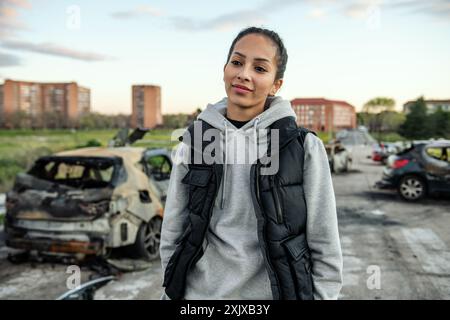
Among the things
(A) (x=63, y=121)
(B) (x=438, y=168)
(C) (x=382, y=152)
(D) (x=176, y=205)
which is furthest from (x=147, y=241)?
(A) (x=63, y=121)

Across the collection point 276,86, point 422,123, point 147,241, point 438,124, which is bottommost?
point 147,241

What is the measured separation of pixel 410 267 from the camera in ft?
17.7

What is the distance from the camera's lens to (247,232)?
1615 mm

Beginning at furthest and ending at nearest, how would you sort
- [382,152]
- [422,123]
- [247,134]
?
[422,123], [382,152], [247,134]

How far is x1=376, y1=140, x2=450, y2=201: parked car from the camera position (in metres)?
10.1

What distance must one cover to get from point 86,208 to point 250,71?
3.89 metres

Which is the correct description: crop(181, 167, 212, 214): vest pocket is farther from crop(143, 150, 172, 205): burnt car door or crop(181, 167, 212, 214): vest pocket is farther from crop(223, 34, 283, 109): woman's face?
crop(143, 150, 172, 205): burnt car door

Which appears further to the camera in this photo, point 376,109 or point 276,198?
point 376,109

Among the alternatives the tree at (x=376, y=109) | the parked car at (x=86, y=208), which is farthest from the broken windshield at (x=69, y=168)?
the tree at (x=376, y=109)

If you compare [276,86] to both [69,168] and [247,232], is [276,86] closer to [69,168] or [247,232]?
[247,232]

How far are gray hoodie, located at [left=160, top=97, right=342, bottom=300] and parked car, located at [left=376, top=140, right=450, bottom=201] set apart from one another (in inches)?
376
